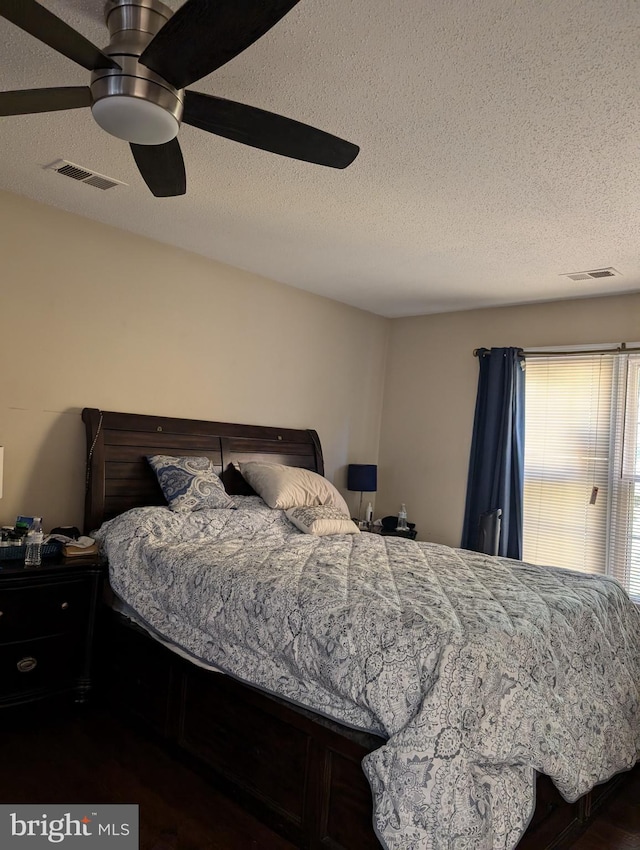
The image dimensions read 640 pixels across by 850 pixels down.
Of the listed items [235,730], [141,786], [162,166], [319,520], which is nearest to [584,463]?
[319,520]

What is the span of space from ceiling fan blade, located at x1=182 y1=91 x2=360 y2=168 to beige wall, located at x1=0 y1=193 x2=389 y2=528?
189cm

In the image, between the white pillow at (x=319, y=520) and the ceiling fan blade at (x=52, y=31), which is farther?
the white pillow at (x=319, y=520)

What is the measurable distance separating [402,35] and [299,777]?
93.8 inches

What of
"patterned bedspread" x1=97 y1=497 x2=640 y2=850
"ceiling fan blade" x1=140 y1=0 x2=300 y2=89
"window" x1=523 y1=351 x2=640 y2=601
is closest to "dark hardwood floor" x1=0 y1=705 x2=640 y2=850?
"patterned bedspread" x1=97 y1=497 x2=640 y2=850

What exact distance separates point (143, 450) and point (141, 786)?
178 centimetres

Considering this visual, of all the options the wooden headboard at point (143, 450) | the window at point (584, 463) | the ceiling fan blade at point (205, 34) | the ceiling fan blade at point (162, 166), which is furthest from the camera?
the window at point (584, 463)

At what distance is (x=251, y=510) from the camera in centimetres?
366

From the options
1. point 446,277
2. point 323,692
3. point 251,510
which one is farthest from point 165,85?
point 446,277

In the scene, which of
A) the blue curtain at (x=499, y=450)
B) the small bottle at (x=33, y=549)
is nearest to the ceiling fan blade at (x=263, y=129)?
the small bottle at (x=33, y=549)

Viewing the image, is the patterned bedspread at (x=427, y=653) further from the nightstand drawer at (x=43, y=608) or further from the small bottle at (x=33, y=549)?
the small bottle at (x=33, y=549)

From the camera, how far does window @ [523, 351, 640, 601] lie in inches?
164

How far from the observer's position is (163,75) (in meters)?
1.63

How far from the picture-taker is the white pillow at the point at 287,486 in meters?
3.86

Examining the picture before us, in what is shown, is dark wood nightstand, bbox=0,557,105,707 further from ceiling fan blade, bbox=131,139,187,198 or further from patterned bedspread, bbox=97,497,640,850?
ceiling fan blade, bbox=131,139,187,198
